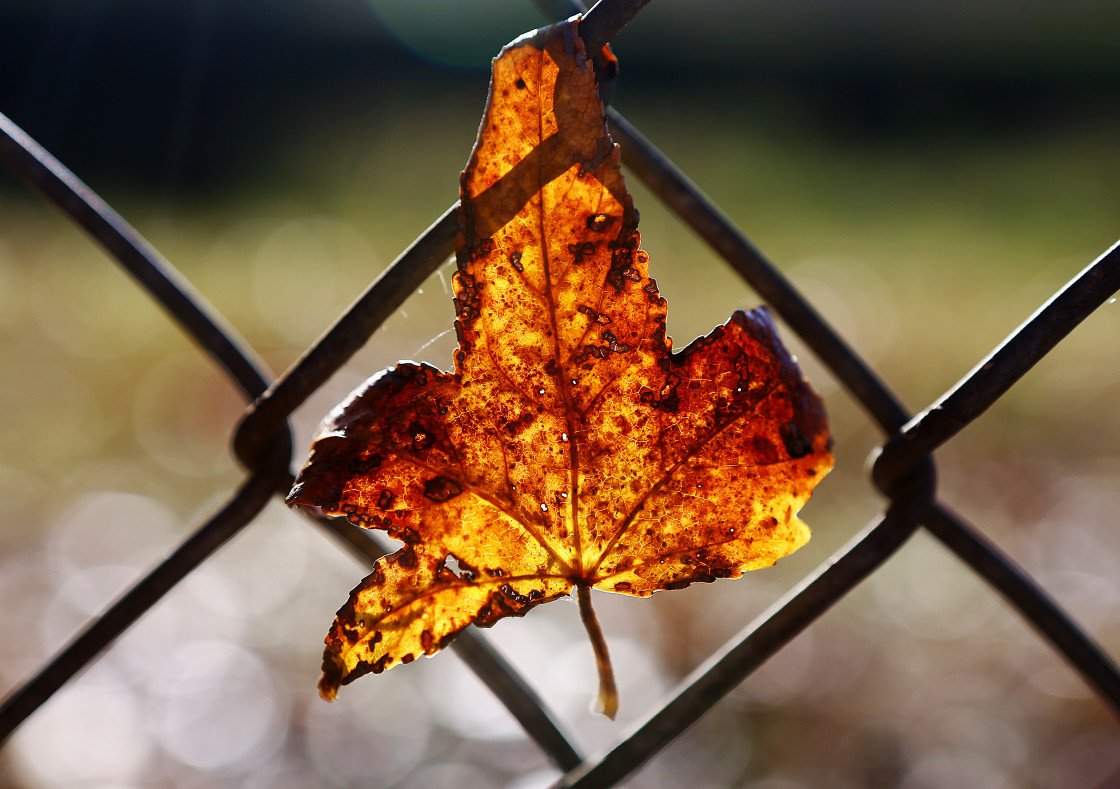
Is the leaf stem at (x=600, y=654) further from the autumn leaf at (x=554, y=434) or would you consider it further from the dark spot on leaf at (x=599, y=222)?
the dark spot on leaf at (x=599, y=222)

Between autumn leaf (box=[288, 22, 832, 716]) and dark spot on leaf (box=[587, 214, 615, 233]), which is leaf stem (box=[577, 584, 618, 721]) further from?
dark spot on leaf (box=[587, 214, 615, 233])

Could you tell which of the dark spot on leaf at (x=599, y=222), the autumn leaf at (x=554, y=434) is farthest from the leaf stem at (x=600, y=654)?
the dark spot on leaf at (x=599, y=222)

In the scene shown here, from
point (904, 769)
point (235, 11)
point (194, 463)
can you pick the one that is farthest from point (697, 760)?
point (235, 11)

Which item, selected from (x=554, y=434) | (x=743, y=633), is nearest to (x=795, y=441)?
(x=554, y=434)

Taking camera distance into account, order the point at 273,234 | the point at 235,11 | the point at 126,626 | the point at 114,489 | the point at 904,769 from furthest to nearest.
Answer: the point at 235,11
the point at 273,234
the point at 114,489
the point at 904,769
the point at 126,626

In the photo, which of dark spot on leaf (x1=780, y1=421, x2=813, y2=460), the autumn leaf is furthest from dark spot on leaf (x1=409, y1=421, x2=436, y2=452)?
dark spot on leaf (x1=780, y1=421, x2=813, y2=460)

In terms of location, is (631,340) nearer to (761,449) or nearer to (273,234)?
(761,449)
